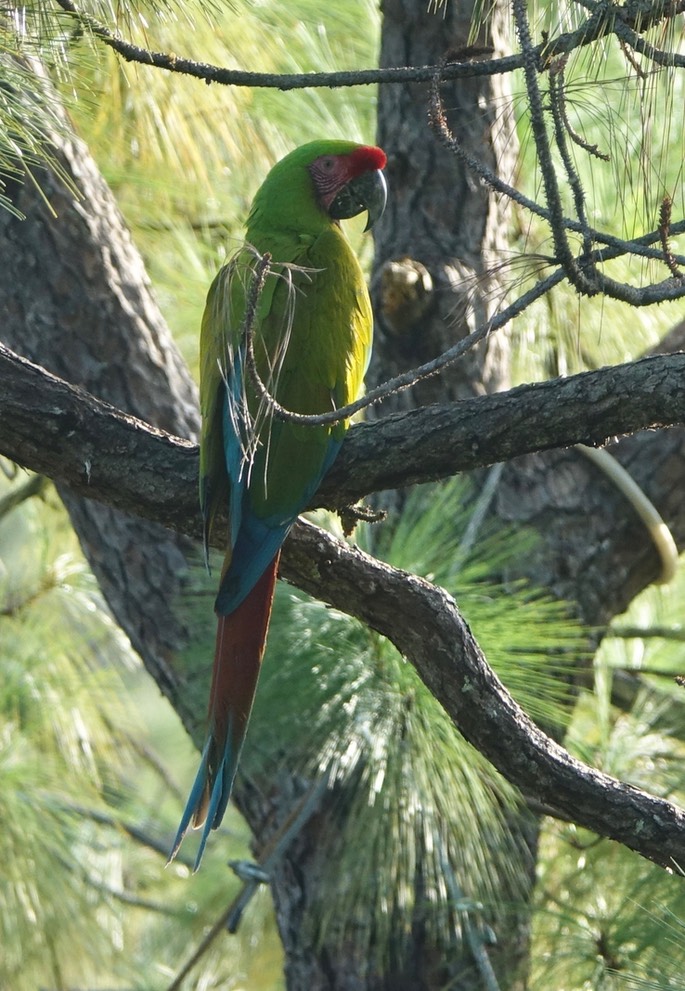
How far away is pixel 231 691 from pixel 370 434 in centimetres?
32

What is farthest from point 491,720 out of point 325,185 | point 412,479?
point 325,185

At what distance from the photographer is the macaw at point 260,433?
3.69 ft

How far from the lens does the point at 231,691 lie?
3.87 ft

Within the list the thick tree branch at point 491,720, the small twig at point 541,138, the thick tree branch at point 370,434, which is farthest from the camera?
the thick tree branch at point 491,720

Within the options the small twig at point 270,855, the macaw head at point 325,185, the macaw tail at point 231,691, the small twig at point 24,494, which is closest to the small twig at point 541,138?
the macaw tail at point 231,691

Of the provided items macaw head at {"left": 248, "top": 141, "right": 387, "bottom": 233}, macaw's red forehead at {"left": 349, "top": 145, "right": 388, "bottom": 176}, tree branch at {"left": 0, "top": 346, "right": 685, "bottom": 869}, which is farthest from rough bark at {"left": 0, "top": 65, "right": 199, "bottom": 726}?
tree branch at {"left": 0, "top": 346, "right": 685, "bottom": 869}

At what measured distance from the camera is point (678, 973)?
3.66 ft

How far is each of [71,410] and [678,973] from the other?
822 mm

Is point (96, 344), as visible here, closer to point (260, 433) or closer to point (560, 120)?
point (260, 433)

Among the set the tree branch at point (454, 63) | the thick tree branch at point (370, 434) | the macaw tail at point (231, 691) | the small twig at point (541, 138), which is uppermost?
the tree branch at point (454, 63)

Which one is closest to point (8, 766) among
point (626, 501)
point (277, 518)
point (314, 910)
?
point (314, 910)

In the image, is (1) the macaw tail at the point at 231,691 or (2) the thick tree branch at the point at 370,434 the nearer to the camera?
(2) the thick tree branch at the point at 370,434

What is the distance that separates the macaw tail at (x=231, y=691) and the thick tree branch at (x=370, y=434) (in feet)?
0.34

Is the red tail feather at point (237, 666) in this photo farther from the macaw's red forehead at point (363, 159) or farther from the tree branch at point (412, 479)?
the macaw's red forehead at point (363, 159)
